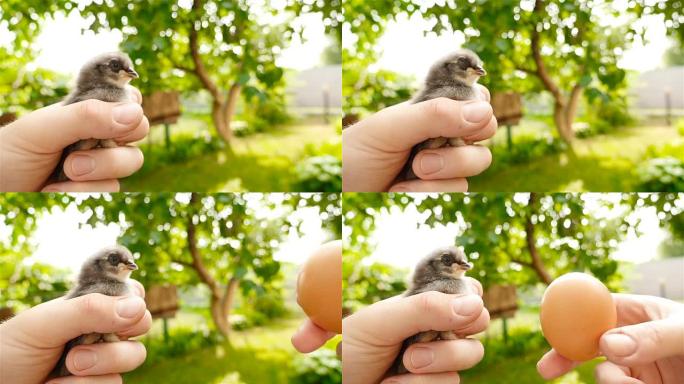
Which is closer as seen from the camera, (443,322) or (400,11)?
(443,322)

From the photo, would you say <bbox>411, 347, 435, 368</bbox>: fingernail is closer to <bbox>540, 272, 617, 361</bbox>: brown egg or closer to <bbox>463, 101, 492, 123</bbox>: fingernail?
<bbox>540, 272, 617, 361</bbox>: brown egg

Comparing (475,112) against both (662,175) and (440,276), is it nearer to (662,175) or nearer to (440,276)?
(440,276)

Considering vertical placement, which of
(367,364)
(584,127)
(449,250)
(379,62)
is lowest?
(367,364)

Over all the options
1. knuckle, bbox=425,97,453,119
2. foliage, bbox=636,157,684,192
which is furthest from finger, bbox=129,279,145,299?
foliage, bbox=636,157,684,192

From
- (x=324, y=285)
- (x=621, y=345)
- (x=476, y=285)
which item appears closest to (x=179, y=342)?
(x=324, y=285)

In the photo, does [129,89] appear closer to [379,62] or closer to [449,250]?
[379,62]

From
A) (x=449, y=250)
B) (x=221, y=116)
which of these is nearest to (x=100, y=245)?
(x=221, y=116)
